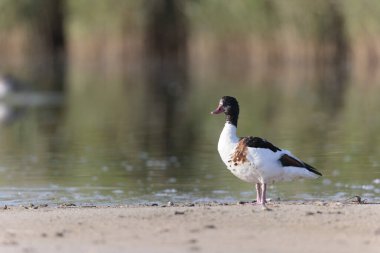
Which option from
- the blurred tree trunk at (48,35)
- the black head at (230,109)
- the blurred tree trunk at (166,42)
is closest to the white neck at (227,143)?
the black head at (230,109)

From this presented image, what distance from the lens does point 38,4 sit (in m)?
44.8

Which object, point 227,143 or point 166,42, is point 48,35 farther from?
point 227,143

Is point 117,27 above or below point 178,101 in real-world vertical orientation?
above

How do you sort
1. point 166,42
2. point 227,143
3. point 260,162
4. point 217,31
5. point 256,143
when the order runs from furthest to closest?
1. point 166,42
2. point 217,31
3. point 227,143
4. point 256,143
5. point 260,162

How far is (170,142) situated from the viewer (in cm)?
1848

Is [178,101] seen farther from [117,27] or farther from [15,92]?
[117,27]

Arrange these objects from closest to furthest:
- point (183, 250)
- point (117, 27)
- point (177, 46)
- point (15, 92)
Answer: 1. point (183, 250)
2. point (15, 92)
3. point (117, 27)
4. point (177, 46)

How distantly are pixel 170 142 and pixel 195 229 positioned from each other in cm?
969

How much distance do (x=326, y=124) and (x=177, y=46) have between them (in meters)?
24.5

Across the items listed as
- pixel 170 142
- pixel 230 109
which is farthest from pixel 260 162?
pixel 170 142

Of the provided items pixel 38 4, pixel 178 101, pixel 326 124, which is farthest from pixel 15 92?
pixel 38 4

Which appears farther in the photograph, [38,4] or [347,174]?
[38,4]

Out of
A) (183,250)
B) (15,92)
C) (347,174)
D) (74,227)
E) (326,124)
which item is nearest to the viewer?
(183,250)

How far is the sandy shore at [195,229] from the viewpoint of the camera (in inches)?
322
